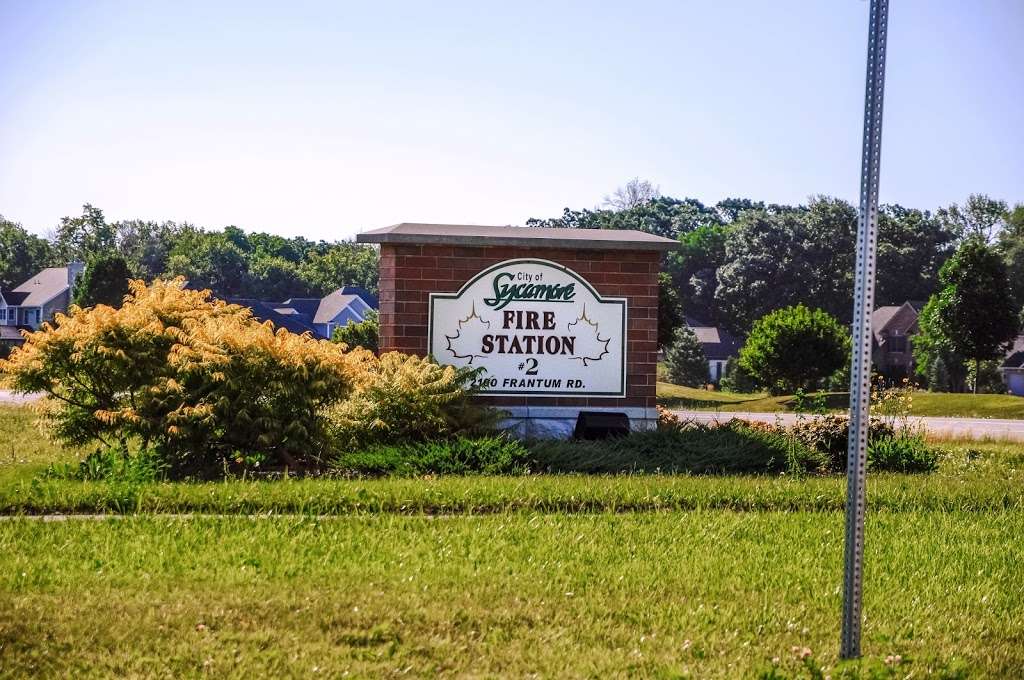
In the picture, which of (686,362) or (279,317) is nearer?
(686,362)

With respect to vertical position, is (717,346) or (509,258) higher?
(717,346)

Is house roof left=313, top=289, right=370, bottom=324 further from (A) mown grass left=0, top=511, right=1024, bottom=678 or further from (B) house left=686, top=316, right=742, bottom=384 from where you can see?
(A) mown grass left=0, top=511, right=1024, bottom=678

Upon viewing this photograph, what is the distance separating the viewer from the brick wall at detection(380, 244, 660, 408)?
14281mm

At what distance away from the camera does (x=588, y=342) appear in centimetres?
1457

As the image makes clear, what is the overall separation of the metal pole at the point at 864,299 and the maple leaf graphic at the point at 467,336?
9283 mm

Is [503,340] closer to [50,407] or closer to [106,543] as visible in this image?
[50,407]

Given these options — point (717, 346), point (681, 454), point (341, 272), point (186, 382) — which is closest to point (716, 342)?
point (717, 346)

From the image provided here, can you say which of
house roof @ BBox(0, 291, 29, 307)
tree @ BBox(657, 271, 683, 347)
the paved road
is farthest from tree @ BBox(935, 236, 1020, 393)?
house roof @ BBox(0, 291, 29, 307)

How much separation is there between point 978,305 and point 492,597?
42904 mm

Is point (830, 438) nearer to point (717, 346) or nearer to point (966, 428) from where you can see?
point (966, 428)

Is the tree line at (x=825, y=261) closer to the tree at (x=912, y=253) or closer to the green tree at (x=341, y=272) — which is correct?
the tree at (x=912, y=253)

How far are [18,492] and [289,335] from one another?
10.3 feet

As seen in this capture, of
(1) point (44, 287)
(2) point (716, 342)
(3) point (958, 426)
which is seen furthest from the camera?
(1) point (44, 287)

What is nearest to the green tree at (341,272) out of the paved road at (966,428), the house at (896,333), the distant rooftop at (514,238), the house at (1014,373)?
the house at (896,333)
